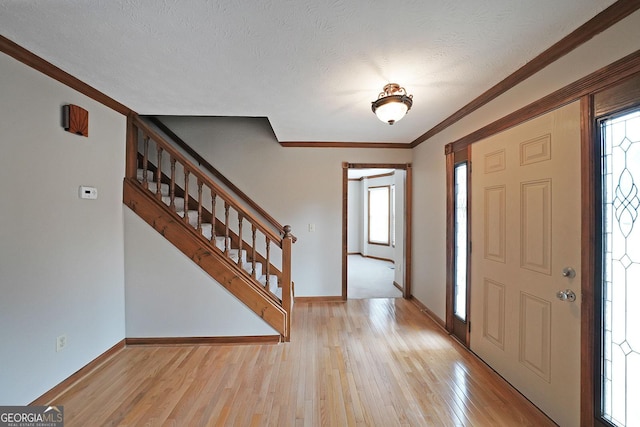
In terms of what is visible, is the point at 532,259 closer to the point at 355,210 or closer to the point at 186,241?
the point at 186,241

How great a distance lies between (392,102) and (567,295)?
1647 mm

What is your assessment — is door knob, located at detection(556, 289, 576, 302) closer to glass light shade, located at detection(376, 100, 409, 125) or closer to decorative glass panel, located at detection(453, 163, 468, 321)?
decorative glass panel, located at detection(453, 163, 468, 321)

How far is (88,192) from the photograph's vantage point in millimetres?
2213

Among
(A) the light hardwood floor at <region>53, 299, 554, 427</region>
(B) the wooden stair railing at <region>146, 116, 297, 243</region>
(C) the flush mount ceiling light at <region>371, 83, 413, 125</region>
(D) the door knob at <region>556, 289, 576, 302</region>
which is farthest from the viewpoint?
(B) the wooden stair railing at <region>146, 116, 297, 243</region>

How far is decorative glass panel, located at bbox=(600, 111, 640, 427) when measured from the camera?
127cm

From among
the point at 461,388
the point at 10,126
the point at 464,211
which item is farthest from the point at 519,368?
the point at 10,126

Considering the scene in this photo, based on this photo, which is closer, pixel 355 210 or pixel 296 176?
pixel 296 176

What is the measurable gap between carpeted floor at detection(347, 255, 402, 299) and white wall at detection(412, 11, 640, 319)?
0.72m

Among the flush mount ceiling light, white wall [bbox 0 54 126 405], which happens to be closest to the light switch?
white wall [bbox 0 54 126 405]

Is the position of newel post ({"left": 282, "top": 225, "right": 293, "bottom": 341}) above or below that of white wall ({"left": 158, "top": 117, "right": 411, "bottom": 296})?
below

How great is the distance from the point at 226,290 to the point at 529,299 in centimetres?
257

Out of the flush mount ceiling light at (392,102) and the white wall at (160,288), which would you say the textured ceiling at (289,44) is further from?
the white wall at (160,288)

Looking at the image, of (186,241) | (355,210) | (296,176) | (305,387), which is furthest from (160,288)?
(355,210)

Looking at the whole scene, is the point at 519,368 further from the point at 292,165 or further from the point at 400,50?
the point at 292,165
